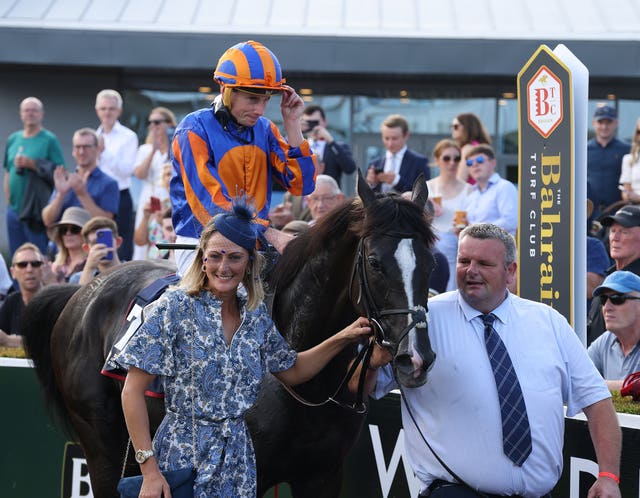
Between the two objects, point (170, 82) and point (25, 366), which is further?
point (170, 82)

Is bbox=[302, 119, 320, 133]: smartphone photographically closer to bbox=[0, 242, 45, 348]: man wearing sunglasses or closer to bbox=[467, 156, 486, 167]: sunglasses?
bbox=[467, 156, 486, 167]: sunglasses

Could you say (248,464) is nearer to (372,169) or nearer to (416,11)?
(372,169)

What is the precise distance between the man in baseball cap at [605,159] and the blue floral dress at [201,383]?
23.4ft

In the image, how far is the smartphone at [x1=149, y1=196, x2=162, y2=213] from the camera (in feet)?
32.9

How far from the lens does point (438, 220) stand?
9.22 meters

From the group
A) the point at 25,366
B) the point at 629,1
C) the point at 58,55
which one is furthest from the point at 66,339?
the point at 629,1

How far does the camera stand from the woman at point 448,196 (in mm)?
9016

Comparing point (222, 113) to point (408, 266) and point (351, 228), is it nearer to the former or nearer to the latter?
point (351, 228)

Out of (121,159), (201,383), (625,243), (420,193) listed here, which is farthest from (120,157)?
(201,383)

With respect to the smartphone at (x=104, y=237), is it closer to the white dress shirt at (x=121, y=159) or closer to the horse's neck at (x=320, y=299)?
the white dress shirt at (x=121, y=159)

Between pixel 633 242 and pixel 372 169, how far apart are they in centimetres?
370

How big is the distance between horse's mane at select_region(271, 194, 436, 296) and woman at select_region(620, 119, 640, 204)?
17.2 ft

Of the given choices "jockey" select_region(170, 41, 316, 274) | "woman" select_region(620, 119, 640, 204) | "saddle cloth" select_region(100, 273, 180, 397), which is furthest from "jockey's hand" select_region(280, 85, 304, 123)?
"woman" select_region(620, 119, 640, 204)

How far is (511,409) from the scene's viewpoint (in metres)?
4.05
